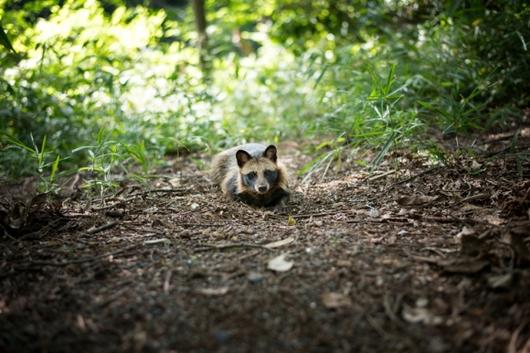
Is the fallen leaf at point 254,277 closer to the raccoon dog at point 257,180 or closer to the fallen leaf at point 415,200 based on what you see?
the fallen leaf at point 415,200

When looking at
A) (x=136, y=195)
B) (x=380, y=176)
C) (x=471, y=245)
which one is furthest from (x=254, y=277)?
(x=380, y=176)

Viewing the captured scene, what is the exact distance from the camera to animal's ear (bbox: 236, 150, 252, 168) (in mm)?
5102

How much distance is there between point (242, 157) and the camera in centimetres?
514

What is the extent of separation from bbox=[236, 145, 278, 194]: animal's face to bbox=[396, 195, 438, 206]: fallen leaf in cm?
155

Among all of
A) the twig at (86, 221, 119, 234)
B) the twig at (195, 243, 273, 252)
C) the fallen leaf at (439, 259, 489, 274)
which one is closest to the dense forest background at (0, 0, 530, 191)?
the twig at (86, 221, 119, 234)

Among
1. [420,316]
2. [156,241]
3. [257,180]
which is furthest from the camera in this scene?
[257,180]

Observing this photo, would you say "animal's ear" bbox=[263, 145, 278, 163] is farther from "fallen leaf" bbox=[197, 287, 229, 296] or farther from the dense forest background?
"fallen leaf" bbox=[197, 287, 229, 296]

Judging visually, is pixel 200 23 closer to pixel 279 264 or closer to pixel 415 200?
pixel 415 200

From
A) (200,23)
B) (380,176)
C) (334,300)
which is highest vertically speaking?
(200,23)

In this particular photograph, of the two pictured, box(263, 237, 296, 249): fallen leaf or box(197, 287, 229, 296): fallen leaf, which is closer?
box(197, 287, 229, 296): fallen leaf

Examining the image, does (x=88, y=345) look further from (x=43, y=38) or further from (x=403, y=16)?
(x=403, y=16)

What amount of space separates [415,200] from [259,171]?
1.86 meters

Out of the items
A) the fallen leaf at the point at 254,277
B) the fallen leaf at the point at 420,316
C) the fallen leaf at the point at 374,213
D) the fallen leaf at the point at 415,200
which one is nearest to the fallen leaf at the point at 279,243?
the fallen leaf at the point at 254,277

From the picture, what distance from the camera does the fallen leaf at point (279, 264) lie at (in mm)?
2813
